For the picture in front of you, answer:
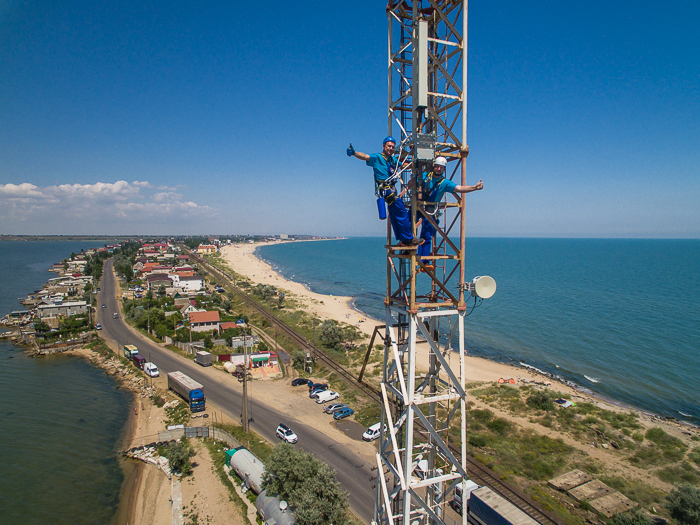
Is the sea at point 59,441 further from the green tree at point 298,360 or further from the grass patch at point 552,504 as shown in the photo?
the grass patch at point 552,504

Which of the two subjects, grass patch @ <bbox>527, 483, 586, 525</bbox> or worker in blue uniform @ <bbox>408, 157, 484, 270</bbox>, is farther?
grass patch @ <bbox>527, 483, 586, 525</bbox>

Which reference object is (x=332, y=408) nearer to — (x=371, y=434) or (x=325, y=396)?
(x=325, y=396)

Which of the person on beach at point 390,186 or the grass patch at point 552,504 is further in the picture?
the grass patch at point 552,504

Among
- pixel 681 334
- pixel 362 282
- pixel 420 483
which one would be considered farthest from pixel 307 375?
pixel 362 282

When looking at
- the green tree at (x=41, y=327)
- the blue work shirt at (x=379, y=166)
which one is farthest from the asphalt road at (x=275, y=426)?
the blue work shirt at (x=379, y=166)

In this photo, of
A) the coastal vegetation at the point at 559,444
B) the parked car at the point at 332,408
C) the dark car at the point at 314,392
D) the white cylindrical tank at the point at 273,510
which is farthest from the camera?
the dark car at the point at 314,392

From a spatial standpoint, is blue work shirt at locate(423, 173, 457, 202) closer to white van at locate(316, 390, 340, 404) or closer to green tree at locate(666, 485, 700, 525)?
green tree at locate(666, 485, 700, 525)

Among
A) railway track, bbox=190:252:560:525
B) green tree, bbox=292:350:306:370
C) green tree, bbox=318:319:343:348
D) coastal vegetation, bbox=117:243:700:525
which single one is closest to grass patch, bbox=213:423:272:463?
coastal vegetation, bbox=117:243:700:525

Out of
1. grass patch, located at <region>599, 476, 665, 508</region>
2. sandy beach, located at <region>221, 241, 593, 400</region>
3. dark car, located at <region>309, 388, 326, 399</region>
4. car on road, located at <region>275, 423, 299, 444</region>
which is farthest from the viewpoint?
sandy beach, located at <region>221, 241, 593, 400</region>
